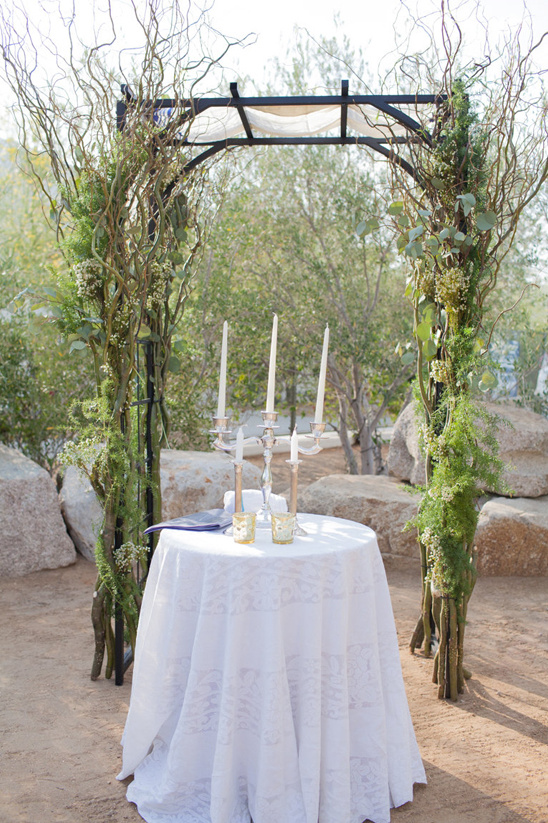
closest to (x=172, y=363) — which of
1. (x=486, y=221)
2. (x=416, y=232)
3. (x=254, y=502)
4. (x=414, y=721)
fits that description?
(x=254, y=502)

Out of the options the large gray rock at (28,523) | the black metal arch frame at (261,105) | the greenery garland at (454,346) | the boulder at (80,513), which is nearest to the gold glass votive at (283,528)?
the greenery garland at (454,346)

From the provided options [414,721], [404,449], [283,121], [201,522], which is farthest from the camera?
[404,449]

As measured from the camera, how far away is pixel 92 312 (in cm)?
344

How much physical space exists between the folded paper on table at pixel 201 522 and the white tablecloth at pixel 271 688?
0.16m

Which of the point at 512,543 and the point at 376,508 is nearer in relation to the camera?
the point at 512,543

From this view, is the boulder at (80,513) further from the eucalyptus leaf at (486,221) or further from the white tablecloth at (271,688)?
the eucalyptus leaf at (486,221)

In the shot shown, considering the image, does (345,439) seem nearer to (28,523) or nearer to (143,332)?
(28,523)

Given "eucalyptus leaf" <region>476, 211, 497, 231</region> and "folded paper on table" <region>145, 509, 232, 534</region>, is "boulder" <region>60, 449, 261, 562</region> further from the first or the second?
"eucalyptus leaf" <region>476, 211, 497, 231</region>

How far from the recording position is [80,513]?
5.66 m

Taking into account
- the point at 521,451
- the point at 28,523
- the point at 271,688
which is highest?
the point at 521,451

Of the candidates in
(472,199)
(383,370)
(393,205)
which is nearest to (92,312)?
(393,205)

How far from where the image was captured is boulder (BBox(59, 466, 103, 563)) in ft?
18.4

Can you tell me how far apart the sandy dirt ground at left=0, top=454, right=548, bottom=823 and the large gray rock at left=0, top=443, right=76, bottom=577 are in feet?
1.35

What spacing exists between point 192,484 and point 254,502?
2.80 meters
